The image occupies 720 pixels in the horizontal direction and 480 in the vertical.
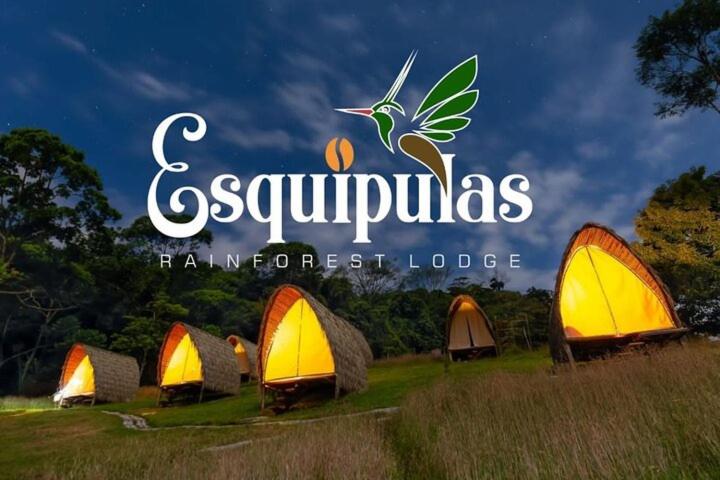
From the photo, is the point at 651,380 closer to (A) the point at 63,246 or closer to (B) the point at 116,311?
(A) the point at 63,246

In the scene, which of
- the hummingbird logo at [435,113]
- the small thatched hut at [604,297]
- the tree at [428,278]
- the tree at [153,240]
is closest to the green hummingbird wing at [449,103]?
the hummingbird logo at [435,113]

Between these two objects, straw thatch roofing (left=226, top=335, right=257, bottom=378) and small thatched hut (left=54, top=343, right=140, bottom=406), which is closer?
small thatched hut (left=54, top=343, right=140, bottom=406)

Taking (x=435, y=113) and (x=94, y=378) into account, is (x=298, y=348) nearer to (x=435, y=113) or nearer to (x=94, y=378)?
(x=435, y=113)

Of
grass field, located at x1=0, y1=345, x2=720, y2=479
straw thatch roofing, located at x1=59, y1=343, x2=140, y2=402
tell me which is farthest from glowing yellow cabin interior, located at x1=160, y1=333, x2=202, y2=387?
grass field, located at x1=0, y1=345, x2=720, y2=479

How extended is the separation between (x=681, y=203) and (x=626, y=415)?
20652 mm

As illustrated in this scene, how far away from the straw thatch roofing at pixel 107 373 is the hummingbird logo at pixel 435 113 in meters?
18.1

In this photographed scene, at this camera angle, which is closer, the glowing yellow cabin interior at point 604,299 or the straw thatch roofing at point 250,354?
the glowing yellow cabin interior at point 604,299

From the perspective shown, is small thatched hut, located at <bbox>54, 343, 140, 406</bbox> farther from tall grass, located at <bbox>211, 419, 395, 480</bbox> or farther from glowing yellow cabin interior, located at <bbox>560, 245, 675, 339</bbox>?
glowing yellow cabin interior, located at <bbox>560, 245, 675, 339</bbox>

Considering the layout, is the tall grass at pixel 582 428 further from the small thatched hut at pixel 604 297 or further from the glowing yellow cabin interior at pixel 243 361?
the glowing yellow cabin interior at pixel 243 361

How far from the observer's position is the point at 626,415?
389 cm

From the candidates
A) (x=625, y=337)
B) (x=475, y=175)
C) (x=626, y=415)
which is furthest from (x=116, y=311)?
(x=626, y=415)

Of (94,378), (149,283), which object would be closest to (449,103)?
(94,378)

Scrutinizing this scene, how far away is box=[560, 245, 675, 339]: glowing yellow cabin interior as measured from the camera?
1093 cm

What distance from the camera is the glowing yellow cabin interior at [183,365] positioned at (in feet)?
56.5
